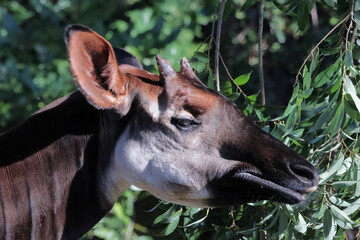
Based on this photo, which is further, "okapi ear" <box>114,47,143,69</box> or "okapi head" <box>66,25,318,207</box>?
"okapi ear" <box>114,47,143,69</box>

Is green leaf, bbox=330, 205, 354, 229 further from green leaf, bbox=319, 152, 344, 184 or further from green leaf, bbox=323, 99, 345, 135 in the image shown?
green leaf, bbox=323, 99, 345, 135

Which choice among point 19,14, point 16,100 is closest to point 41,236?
point 16,100

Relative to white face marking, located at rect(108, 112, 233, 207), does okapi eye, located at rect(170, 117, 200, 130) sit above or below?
above

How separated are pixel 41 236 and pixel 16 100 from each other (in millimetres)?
4059

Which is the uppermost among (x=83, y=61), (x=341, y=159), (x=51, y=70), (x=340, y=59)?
(x=83, y=61)

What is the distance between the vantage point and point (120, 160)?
12.6 ft

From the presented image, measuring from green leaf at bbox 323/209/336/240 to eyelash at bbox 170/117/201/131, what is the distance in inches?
34.4

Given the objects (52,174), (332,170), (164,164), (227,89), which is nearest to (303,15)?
(227,89)

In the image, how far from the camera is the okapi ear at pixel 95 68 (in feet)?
11.9

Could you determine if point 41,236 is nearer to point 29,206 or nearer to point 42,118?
point 29,206

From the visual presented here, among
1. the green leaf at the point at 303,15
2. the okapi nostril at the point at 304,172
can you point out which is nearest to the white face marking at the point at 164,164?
the okapi nostril at the point at 304,172

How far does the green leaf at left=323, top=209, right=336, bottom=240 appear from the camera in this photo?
4.30m

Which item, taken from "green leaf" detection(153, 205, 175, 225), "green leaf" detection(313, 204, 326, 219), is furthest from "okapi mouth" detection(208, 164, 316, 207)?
"green leaf" detection(153, 205, 175, 225)

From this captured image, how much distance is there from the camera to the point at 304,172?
378cm
